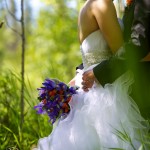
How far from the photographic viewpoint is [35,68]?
16.0 meters

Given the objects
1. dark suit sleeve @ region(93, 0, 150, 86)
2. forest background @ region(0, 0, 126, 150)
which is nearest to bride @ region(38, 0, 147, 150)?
dark suit sleeve @ region(93, 0, 150, 86)

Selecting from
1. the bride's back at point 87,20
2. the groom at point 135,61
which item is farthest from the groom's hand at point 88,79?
the bride's back at point 87,20

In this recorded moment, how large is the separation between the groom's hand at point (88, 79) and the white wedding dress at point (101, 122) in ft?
0.11

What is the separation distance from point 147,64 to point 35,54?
12.3 meters

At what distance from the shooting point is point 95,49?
11.2ft

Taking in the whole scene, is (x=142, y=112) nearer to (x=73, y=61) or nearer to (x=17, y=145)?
(x=17, y=145)

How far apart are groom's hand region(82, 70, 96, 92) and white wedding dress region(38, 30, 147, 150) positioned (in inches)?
1.3

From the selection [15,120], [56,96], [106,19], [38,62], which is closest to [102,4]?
[106,19]

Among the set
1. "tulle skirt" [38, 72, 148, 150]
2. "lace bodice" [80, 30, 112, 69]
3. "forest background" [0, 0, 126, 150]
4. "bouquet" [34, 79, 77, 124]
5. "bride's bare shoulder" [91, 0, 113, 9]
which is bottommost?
"tulle skirt" [38, 72, 148, 150]

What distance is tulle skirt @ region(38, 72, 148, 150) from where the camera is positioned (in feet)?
9.80

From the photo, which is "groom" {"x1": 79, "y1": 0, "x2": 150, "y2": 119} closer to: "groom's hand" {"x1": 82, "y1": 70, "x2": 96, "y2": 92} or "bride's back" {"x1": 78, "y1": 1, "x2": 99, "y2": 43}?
"groom's hand" {"x1": 82, "y1": 70, "x2": 96, "y2": 92}

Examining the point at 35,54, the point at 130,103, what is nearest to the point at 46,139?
the point at 130,103

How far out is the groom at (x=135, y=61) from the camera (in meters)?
2.94

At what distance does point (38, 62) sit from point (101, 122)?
1191 centimetres
